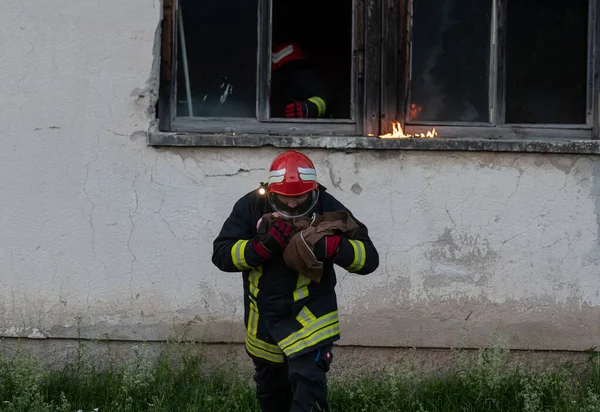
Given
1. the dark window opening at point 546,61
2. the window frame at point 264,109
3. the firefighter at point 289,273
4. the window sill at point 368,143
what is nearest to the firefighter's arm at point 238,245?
the firefighter at point 289,273

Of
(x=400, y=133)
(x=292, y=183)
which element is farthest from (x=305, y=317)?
(x=400, y=133)

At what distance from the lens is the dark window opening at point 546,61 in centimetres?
592

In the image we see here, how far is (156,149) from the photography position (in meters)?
5.66

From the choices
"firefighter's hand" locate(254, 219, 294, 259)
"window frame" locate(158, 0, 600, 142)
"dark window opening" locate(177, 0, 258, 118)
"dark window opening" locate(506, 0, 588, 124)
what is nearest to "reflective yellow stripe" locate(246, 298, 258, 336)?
"firefighter's hand" locate(254, 219, 294, 259)

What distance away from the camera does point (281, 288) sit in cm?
442

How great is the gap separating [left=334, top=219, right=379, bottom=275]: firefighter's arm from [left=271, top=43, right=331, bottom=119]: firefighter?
1.67m

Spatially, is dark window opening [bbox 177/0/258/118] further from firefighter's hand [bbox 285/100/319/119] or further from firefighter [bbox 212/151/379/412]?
firefighter [bbox 212/151/379/412]

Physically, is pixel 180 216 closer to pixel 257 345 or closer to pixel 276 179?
pixel 257 345

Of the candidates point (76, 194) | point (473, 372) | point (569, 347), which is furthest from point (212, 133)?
point (569, 347)

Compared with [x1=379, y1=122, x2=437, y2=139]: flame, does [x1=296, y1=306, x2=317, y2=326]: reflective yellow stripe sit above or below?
below

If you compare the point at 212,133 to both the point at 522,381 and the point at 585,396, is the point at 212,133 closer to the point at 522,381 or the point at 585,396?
the point at 522,381

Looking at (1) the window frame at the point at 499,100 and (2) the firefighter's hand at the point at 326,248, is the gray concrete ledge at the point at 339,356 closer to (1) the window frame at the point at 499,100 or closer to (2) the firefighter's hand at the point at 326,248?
(1) the window frame at the point at 499,100

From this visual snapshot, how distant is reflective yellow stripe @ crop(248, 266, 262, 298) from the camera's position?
448 cm

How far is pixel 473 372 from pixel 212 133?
211cm
